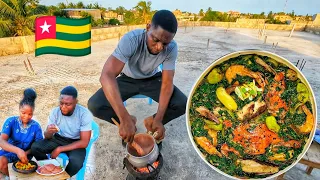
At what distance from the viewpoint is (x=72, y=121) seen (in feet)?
6.83

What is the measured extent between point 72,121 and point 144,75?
98cm

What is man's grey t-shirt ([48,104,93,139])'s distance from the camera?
2076 millimetres

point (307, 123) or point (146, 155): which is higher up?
point (307, 123)

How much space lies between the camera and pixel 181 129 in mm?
3332

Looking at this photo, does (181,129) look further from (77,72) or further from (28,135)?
(77,72)

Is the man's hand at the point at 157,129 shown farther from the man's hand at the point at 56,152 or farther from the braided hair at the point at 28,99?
the braided hair at the point at 28,99

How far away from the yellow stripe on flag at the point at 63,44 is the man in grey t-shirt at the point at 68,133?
3.62m

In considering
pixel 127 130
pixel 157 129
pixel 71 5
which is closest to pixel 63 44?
pixel 157 129

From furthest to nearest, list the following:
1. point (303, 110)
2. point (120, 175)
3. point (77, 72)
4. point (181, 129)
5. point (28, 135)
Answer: point (77, 72)
point (181, 129)
point (120, 175)
point (28, 135)
point (303, 110)

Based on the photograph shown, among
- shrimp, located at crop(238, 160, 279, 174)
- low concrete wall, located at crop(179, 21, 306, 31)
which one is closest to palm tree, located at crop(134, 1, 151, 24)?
low concrete wall, located at crop(179, 21, 306, 31)

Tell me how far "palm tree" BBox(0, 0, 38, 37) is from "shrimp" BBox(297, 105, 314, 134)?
31.8 ft

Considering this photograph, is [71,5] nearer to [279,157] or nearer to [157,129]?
[157,129]

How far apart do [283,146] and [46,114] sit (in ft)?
11.0

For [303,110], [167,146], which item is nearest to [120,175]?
[167,146]
